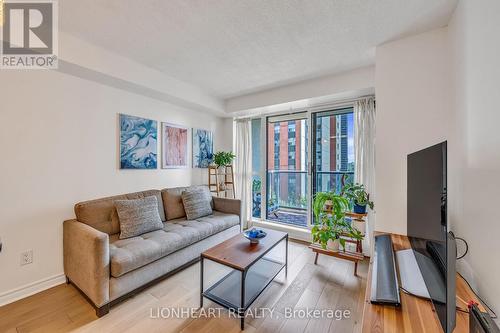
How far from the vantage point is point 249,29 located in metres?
1.88

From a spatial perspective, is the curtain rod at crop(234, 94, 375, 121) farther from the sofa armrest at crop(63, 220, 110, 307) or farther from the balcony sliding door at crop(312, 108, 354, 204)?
the sofa armrest at crop(63, 220, 110, 307)

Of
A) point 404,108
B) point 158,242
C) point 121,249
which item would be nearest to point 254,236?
point 158,242

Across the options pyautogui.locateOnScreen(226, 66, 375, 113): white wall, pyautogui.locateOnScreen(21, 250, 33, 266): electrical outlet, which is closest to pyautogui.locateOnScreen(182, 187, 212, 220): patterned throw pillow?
pyautogui.locateOnScreen(21, 250, 33, 266): electrical outlet

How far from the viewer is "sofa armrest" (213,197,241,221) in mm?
3287

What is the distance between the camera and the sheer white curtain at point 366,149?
2.77 meters

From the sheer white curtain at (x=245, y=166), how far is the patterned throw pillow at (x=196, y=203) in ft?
3.22

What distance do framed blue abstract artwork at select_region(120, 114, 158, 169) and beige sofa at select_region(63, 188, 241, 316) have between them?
17.3 inches

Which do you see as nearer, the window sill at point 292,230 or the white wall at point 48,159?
the white wall at point 48,159

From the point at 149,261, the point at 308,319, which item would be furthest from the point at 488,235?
the point at 149,261

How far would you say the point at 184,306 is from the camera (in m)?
1.83

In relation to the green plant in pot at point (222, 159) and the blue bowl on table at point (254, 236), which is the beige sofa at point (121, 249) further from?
the green plant in pot at point (222, 159)

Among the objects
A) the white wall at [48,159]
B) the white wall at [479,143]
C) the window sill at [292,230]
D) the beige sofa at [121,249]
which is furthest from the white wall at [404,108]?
the white wall at [48,159]

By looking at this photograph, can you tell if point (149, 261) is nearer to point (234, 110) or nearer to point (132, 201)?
point (132, 201)

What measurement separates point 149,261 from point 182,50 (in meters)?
2.22
